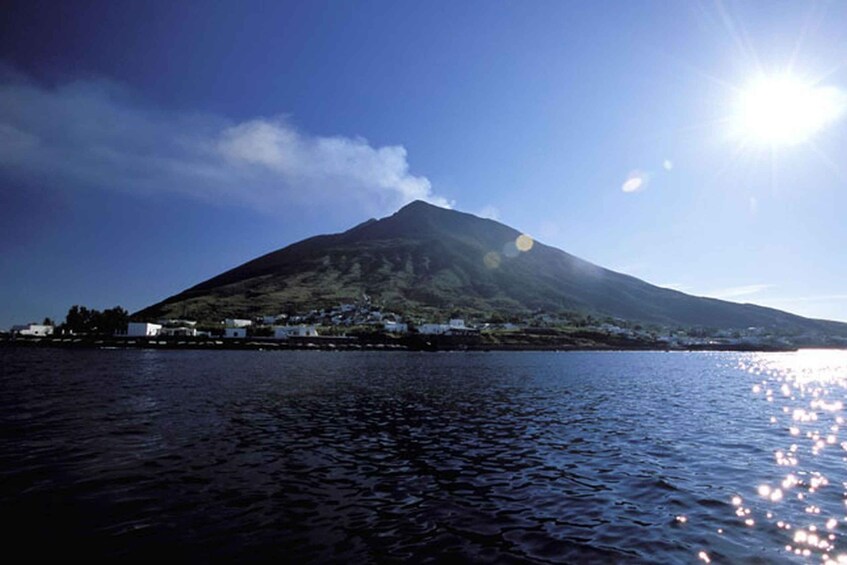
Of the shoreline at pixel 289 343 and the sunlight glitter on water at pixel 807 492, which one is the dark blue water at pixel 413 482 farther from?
the shoreline at pixel 289 343

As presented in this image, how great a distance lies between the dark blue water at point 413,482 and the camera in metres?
13.2

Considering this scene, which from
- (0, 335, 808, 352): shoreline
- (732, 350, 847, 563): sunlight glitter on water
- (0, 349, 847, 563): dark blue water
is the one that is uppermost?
(0, 335, 808, 352): shoreline

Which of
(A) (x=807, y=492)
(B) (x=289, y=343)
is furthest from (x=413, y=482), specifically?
(B) (x=289, y=343)

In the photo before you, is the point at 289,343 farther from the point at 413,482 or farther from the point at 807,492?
the point at 807,492

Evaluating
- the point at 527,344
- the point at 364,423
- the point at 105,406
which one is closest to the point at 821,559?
the point at 364,423

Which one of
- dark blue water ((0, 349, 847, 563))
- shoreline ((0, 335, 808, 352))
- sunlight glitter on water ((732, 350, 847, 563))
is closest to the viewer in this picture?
dark blue water ((0, 349, 847, 563))

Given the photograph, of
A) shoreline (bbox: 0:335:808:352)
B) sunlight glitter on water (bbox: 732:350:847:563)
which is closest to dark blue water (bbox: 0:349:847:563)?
sunlight glitter on water (bbox: 732:350:847:563)

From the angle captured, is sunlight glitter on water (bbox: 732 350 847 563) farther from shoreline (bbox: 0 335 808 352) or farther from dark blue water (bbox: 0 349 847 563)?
shoreline (bbox: 0 335 808 352)

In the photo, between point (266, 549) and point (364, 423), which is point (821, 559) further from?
point (364, 423)

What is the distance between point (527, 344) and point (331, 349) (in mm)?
82383

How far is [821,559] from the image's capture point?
500 inches

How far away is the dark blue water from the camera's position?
13.2 m

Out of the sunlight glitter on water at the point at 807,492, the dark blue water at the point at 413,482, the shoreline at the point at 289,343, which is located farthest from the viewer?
the shoreline at the point at 289,343

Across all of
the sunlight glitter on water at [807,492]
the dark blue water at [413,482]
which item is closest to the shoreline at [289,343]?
the dark blue water at [413,482]
